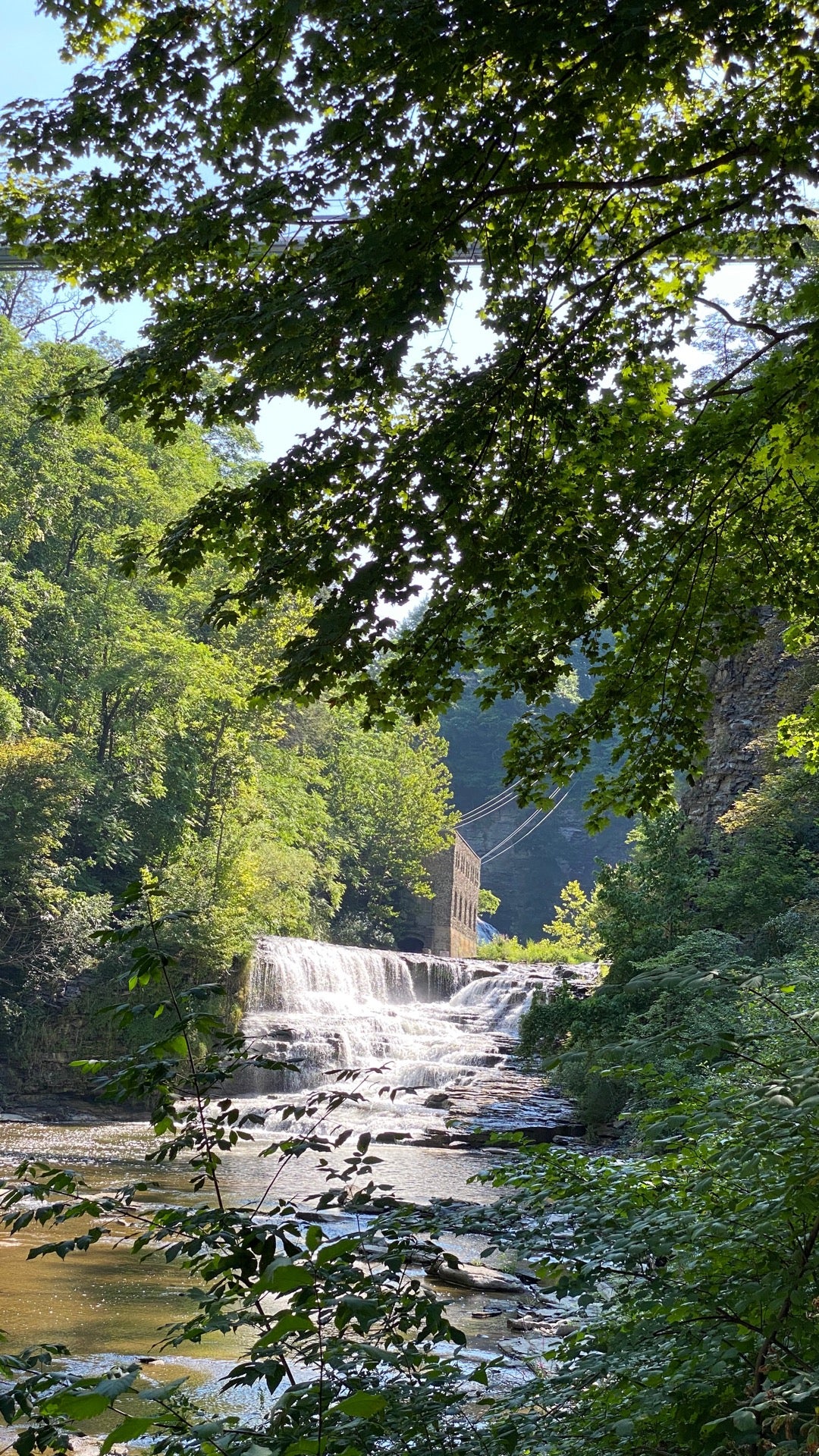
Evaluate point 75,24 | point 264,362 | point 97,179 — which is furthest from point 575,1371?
point 75,24

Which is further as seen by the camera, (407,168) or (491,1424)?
(407,168)

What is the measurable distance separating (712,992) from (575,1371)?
3.42ft

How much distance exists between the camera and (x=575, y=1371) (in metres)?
2.92

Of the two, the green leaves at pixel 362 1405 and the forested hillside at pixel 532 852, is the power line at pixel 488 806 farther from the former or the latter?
the green leaves at pixel 362 1405

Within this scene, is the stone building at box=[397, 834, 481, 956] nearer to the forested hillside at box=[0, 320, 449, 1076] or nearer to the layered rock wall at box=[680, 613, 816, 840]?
the forested hillside at box=[0, 320, 449, 1076]

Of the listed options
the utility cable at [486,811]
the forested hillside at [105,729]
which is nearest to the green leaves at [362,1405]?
the forested hillside at [105,729]

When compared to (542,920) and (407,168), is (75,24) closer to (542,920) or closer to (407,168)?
(407,168)

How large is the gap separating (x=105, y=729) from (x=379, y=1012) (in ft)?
31.8

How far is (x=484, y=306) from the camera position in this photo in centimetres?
564

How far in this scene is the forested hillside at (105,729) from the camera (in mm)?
21391

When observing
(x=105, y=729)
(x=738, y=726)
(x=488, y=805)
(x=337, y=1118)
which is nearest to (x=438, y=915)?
(x=105, y=729)

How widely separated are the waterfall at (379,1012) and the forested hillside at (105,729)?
151 centimetres

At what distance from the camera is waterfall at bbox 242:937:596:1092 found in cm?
2088

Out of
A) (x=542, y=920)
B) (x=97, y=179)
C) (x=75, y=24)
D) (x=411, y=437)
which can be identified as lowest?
(x=542, y=920)
